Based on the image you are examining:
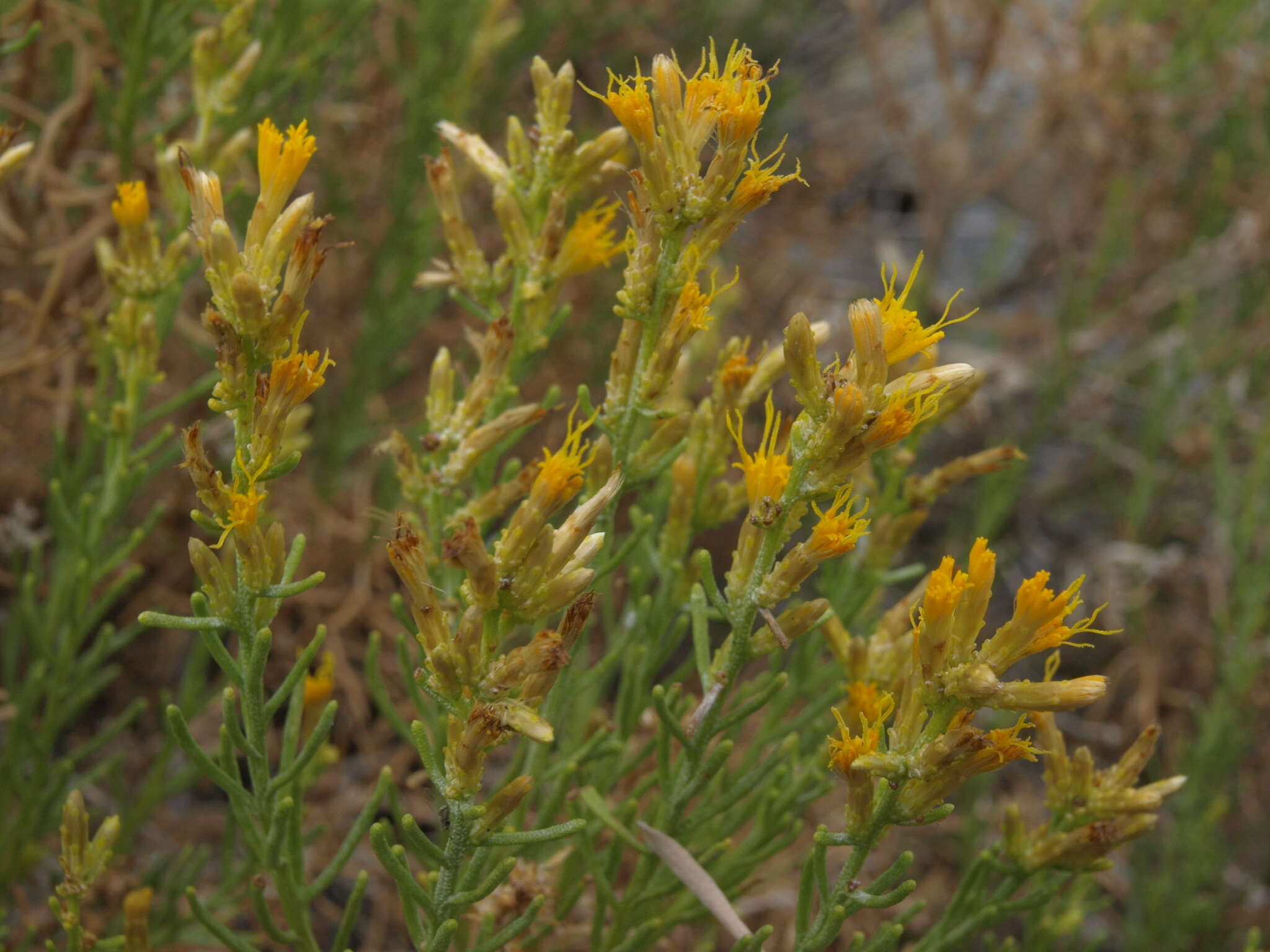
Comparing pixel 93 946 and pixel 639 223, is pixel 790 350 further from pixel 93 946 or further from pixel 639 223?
pixel 93 946

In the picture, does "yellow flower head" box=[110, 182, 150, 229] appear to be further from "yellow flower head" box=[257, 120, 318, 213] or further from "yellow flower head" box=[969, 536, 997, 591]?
"yellow flower head" box=[969, 536, 997, 591]

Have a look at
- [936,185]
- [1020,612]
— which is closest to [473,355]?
[936,185]

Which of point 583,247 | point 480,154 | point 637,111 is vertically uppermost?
point 637,111

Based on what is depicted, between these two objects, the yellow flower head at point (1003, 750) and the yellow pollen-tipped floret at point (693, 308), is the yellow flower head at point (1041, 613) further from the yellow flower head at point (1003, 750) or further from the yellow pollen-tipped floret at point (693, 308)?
the yellow pollen-tipped floret at point (693, 308)

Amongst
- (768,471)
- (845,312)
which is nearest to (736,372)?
(768,471)

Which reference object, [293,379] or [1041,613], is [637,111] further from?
[1041,613]

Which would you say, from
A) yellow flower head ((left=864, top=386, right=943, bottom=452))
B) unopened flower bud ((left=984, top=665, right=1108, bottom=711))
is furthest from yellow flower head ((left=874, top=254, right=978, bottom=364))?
unopened flower bud ((left=984, top=665, right=1108, bottom=711))
